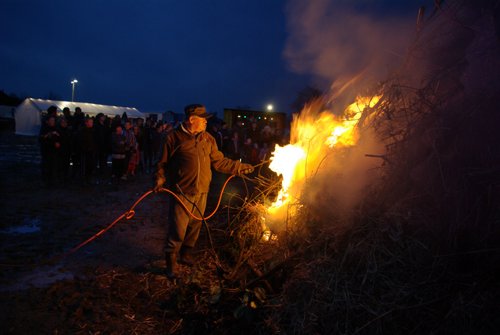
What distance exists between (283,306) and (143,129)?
12.5m

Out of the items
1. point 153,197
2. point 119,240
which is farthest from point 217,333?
point 153,197

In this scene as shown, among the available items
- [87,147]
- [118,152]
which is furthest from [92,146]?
[118,152]

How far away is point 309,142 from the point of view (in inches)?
197

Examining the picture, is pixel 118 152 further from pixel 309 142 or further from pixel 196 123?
pixel 309 142

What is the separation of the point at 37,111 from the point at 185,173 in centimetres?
3065

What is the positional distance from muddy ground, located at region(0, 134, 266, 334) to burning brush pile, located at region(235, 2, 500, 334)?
97 cm

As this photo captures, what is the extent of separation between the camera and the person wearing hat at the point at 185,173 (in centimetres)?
482

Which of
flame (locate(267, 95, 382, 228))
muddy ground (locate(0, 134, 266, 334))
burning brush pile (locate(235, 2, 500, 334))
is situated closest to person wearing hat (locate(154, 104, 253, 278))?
muddy ground (locate(0, 134, 266, 334))

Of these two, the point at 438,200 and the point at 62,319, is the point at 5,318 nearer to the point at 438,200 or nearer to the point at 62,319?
the point at 62,319

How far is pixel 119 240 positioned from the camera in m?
6.08

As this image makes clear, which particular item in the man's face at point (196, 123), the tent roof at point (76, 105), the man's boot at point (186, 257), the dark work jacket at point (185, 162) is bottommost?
the man's boot at point (186, 257)

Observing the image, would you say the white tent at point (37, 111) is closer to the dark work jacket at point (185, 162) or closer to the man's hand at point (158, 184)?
the dark work jacket at point (185, 162)

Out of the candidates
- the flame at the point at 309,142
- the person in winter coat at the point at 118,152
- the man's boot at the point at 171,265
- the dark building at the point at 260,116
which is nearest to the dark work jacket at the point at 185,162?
the man's boot at the point at 171,265

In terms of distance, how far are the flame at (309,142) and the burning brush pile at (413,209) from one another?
98mm
